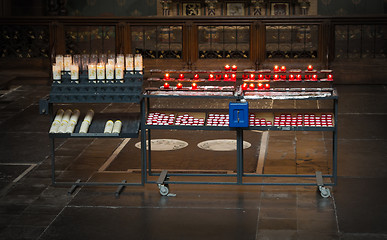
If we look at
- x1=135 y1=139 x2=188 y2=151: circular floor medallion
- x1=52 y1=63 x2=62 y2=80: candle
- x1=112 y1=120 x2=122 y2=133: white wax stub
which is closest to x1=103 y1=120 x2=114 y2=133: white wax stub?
x1=112 y1=120 x2=122 y2=133: white wax stub

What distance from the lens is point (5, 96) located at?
17266 mm

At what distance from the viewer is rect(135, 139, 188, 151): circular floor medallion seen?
1194 cm

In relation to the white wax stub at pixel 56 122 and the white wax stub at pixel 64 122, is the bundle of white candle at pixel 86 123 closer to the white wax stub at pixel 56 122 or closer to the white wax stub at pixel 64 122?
the white wax stub at pixel 64 122

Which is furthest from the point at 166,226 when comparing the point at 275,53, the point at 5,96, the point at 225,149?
the point at 275,53

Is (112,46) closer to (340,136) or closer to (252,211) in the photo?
(340,136)

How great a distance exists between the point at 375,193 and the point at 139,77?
11.0 ft

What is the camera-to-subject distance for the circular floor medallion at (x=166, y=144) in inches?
470

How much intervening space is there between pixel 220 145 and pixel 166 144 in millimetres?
897

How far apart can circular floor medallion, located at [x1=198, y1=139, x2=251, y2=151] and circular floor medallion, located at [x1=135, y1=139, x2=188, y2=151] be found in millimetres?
334

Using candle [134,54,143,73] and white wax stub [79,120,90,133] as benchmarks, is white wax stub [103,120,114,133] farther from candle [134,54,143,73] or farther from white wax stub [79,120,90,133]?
candle [134,54,143,73]

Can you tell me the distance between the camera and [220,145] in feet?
40.0

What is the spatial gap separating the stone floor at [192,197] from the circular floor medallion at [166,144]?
0.24m

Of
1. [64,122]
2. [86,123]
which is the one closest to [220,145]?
[86,123]

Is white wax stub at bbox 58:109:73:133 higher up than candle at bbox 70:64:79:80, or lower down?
lower down
